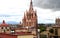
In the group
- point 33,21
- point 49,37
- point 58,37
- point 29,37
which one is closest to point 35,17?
point 33,21

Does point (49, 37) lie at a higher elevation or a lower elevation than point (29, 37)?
lower

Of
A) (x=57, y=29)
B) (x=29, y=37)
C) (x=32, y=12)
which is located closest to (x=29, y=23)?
(x=32, y=12)

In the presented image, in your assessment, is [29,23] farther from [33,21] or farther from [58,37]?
[58,37]

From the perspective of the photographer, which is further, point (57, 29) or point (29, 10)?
point (29, 10)

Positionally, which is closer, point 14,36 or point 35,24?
point 14,36

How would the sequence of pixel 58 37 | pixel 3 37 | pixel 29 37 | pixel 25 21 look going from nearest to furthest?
pixel 3 37 → pixel 29 37 → pixel 58 37 → pixel 25 21

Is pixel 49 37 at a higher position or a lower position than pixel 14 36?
lower

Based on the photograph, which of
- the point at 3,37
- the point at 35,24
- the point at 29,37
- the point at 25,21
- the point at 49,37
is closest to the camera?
the point at 3,37

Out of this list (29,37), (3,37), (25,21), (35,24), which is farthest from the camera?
(25,21)

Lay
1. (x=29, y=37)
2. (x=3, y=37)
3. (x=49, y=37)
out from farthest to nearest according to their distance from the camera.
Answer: (x=49, y=37) → (x=29, y=37) → (x=3, y=37)

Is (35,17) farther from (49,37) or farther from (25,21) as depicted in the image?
Result: (49,37)
